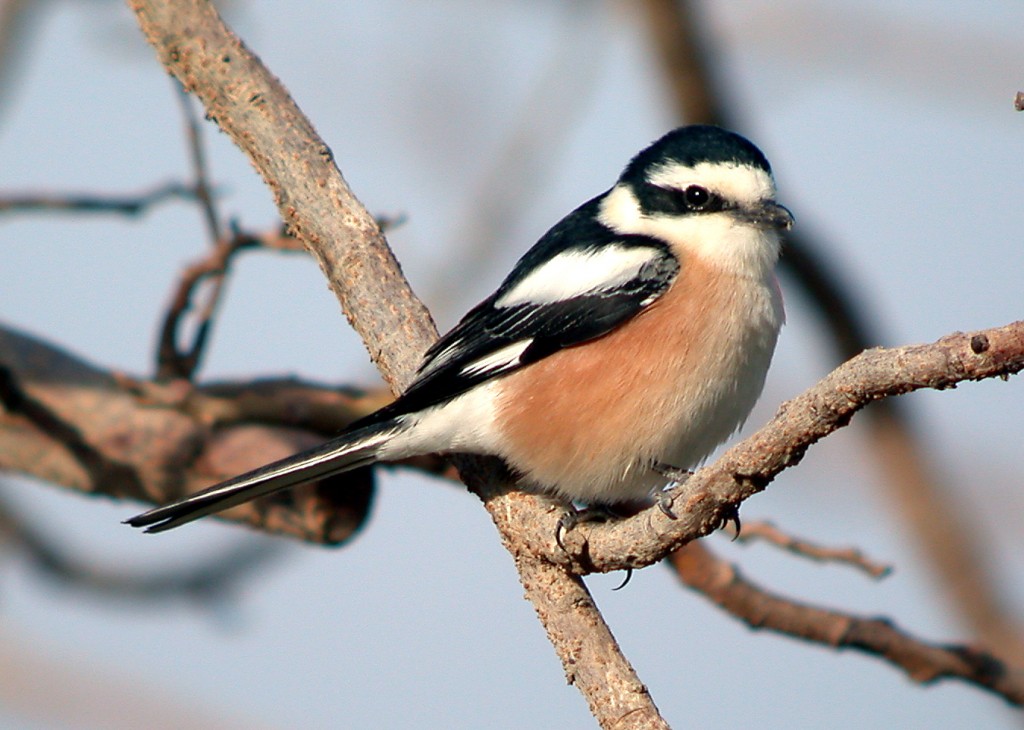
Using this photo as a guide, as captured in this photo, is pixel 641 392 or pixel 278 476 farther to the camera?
pixel 641 392

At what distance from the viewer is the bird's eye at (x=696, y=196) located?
3758mm

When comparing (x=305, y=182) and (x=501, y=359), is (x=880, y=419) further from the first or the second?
(x=305, y=182)

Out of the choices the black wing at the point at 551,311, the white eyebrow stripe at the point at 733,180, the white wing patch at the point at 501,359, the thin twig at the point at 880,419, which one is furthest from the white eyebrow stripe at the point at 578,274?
the thin twig at the point at 880,419

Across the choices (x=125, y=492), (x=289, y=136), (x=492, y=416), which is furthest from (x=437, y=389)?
(x=125, y=492)

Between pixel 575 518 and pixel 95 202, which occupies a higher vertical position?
pixel 95 202

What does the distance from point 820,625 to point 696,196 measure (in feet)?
5.03

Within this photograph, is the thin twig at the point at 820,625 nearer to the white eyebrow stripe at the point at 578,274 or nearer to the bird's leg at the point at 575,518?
the bird's leg at the point at 575,518

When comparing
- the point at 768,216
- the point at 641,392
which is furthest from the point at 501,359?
the point at 768,216

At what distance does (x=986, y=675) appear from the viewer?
4086 mm

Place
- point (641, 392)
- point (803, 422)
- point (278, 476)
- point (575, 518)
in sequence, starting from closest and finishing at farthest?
point (803, 422) → point (575, 518) → point (278, 476) → point (641, 392)

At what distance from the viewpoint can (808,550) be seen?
382 centimetres

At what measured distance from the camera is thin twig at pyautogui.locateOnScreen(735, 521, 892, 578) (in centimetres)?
368

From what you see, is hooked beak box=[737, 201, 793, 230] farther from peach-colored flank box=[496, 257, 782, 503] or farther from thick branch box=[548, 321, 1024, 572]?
thick branch box=[548, 321, 1024, 572]

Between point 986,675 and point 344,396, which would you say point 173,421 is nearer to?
point 344,396
